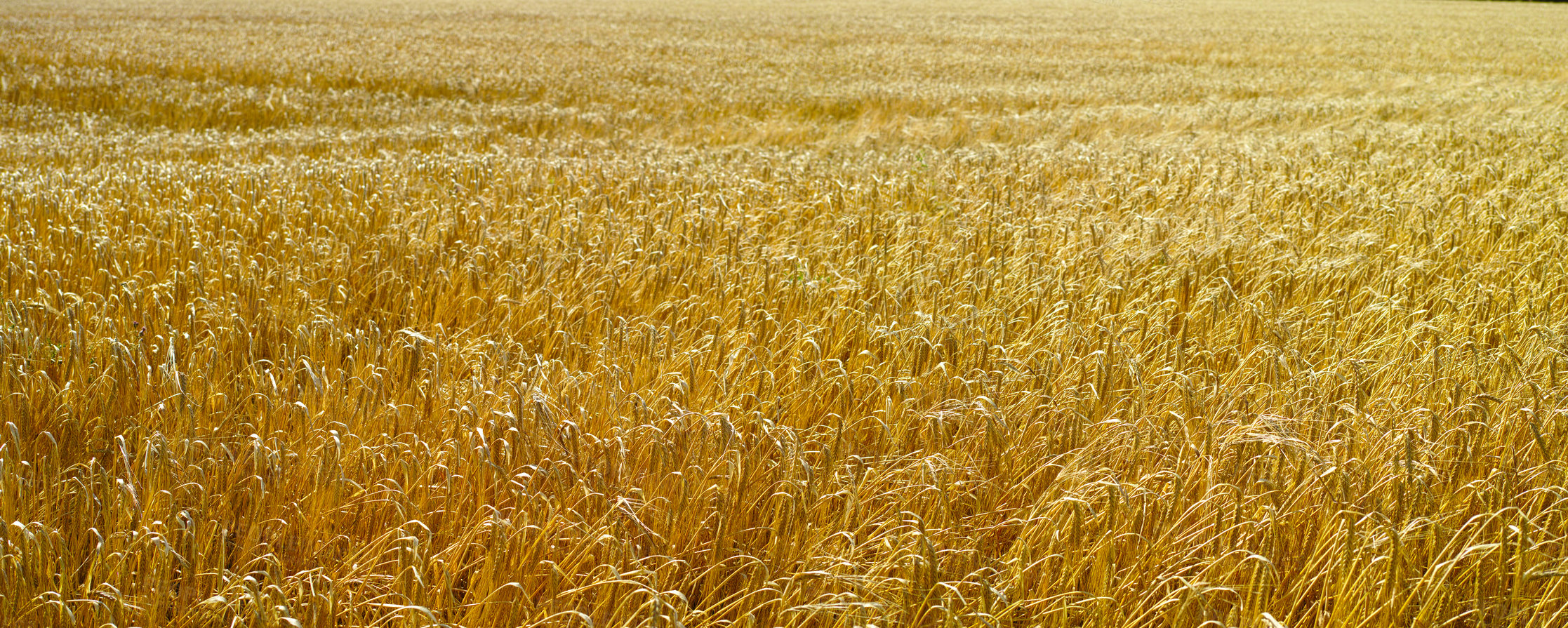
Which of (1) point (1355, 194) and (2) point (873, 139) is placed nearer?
(1) point (1355, 194)

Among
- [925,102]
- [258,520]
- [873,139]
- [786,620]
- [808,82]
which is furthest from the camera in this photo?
[808,82]

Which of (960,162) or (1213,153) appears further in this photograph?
(1213,153)

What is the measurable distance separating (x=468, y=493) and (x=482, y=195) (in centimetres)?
338

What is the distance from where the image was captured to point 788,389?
114 inches

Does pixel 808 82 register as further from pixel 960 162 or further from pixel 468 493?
pixel 468 493

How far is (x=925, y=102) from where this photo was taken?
13.3 m

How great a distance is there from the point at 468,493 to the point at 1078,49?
23.6 meters

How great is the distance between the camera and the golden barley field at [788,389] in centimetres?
190

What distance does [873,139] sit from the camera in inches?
391

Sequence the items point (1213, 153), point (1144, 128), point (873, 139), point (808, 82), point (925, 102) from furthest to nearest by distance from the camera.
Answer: point (808, 82)
point (925, 102)
point (1144, 128)
point (873, 139)
point (1213, 153)

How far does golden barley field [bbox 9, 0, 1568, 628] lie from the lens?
6.23 ft

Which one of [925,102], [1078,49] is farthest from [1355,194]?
[1078,49]

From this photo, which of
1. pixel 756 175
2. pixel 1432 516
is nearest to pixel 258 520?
pixel 1432 516

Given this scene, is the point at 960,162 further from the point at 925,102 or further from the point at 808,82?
the point at 808,82
